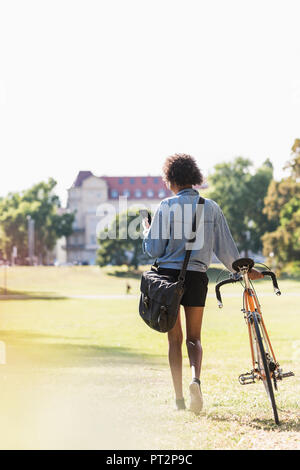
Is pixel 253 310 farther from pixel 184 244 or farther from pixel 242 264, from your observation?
pixel 184 244

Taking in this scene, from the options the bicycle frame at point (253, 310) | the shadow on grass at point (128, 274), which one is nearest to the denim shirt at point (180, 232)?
the bicycle frame at point (253, 310)

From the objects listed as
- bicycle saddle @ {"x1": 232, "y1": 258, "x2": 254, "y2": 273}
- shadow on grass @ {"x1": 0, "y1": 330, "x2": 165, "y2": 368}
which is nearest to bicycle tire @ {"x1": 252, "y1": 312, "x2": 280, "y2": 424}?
bicycle saddle @ {"x1": 232, "y1": 258, "x2": 254, "y2": 273}

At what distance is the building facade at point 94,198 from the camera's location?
290 ft

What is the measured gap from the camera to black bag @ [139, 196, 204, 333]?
494cm

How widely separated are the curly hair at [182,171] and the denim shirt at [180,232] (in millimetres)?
85

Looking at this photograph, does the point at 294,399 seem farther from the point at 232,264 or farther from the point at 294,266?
the point at 294,266

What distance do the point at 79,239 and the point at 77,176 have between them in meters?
12.1

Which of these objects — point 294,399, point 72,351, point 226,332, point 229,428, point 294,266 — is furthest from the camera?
point 294,266

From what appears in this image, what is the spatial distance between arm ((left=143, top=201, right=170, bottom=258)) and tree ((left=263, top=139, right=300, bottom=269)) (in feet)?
117

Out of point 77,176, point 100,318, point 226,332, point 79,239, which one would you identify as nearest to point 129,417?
point 226,332

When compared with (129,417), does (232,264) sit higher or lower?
higher

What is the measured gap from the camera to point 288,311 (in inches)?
925

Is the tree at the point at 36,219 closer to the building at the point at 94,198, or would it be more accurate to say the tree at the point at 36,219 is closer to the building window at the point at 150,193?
the building at the point at 94,198

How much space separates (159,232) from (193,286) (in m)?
0.40
